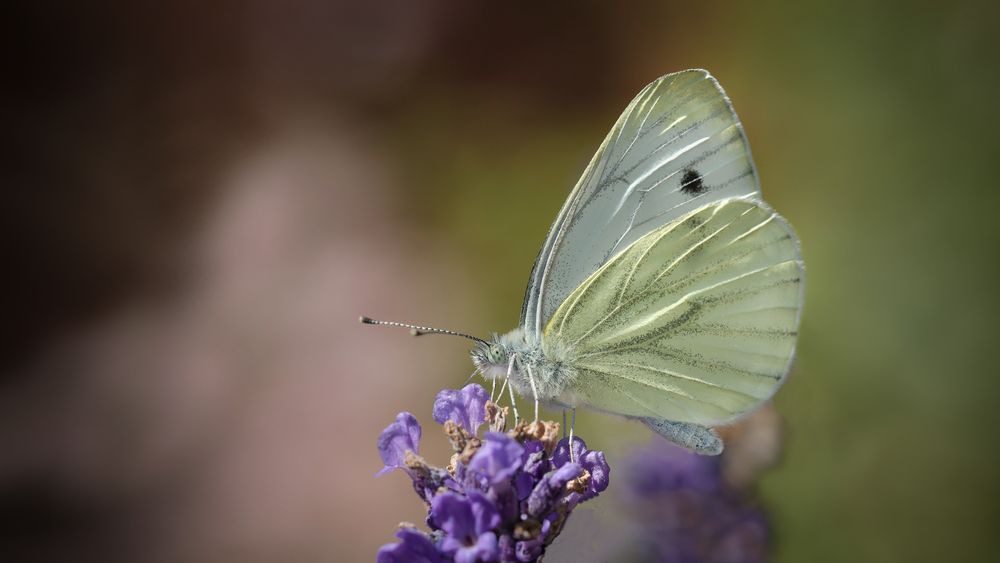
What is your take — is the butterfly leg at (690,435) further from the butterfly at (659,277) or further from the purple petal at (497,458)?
the purple petal at (497,458)

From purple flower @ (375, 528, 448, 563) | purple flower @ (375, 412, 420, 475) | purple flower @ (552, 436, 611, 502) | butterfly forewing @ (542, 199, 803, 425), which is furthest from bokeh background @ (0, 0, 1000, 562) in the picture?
purple flower @ (375, 528, 448, 563)

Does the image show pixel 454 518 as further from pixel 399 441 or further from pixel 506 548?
pixel 399 441

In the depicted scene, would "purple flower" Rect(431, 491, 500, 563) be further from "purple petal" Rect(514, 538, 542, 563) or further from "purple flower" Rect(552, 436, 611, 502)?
"purple flower" Rect(552, 436, 611, 502)

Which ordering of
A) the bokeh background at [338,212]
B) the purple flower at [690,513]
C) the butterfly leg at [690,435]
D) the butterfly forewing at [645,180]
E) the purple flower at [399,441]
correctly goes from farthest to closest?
1. the bokeh background at [338,212]
2. the purple flower at [690,513]
3. the butterfly forewing at [645,180]
4. the butterfly leg at [690,435]
5. the purple flower at [399,441]

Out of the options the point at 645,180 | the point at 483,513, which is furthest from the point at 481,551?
the point at 645,180

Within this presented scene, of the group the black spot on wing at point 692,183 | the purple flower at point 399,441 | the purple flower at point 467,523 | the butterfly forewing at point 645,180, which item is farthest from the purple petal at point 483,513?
the black spot on wing at point 692,183

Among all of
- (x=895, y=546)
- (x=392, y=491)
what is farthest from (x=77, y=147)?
(x=895, y=546)
